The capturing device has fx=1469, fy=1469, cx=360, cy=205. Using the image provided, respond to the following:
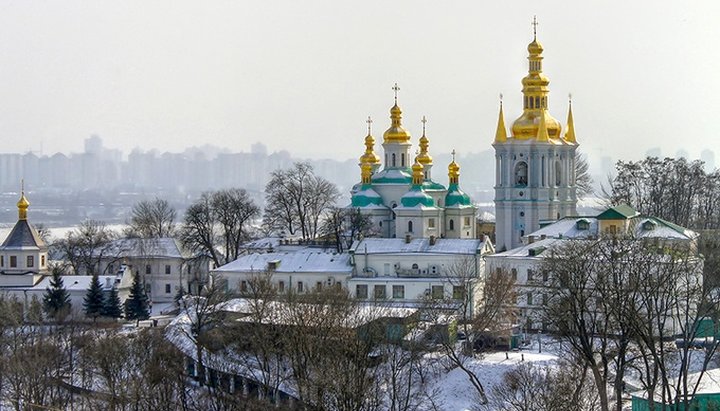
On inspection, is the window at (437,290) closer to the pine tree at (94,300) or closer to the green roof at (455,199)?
the green roof at (455,199)

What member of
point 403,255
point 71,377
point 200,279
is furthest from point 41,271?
point 71,377

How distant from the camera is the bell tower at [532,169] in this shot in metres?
41.4

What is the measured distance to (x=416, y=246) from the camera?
1459 inches

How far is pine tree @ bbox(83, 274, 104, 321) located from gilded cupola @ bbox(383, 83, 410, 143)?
1204 cm

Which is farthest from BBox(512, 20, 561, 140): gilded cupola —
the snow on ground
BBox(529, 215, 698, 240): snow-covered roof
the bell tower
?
the snow on ground

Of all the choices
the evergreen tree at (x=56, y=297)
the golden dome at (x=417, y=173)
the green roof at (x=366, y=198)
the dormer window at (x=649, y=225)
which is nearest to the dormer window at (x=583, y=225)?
the dormer window at (x=649, y=225)

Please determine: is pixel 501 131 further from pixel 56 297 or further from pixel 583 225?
pixel 56 297

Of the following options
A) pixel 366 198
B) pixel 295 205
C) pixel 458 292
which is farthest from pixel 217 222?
pixel 458 292

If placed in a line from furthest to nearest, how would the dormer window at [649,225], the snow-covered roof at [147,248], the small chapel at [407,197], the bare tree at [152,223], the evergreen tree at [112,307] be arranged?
1. the bare tree at [152,223]
2. the snow-covered roof at [147,248]
3. the small chapel at [407,197]
4. the evergreen tree at [112,307]
5. the dormer window at [649,225]

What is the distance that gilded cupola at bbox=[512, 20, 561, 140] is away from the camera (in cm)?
4169

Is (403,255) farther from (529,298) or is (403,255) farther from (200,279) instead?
(200,279)

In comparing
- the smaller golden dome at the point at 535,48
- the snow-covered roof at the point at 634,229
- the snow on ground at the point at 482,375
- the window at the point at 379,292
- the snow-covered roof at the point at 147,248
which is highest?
the smaller golden dome at the point at 535,48

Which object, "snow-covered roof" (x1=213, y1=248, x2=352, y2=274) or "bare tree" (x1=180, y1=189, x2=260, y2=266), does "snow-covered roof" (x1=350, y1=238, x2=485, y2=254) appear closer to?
"snow-covered roof" (x1=213, y1=248, x2=352, y2=274)

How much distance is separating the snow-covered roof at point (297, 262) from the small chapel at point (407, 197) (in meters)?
2.50
